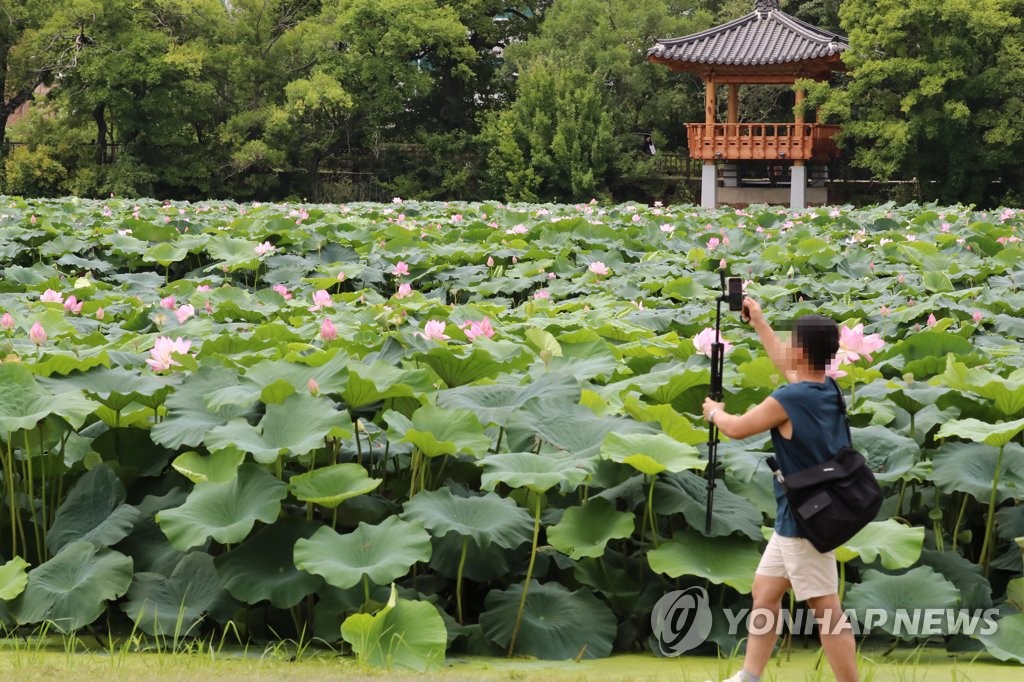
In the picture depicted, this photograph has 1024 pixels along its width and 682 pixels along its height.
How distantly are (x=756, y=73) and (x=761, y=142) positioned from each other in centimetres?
175

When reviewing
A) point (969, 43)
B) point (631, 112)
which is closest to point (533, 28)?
point (631, 112)

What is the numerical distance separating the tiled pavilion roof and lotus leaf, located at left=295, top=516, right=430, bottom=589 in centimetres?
2324

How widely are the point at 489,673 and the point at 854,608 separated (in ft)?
2.69

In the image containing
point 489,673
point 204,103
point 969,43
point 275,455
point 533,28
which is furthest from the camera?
point 533,28

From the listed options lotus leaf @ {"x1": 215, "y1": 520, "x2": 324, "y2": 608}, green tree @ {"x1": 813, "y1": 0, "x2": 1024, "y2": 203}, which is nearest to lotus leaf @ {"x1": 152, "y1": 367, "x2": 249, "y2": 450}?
lotus leaf @ {"x1": 215, "y1": 520, "x2": 324, "y2": 608}

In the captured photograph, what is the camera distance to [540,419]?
106 inches

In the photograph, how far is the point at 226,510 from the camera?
2516 mm

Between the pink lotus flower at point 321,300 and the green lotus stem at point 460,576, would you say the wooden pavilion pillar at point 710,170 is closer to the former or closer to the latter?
the pink lotus flower at point 321,300

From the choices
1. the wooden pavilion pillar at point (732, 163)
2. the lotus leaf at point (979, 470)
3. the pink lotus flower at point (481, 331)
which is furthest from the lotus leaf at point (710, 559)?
the wooden pavilion pillar at point (732, 163)

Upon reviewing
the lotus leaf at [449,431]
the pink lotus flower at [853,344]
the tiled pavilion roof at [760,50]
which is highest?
the tiled pavilion roof at [760,50]

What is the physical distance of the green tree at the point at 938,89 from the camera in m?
22.3

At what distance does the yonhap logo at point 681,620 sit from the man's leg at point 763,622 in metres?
0.37

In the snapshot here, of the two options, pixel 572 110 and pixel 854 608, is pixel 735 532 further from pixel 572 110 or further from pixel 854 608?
pixel 572 110

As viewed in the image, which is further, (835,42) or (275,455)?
(835,42)
